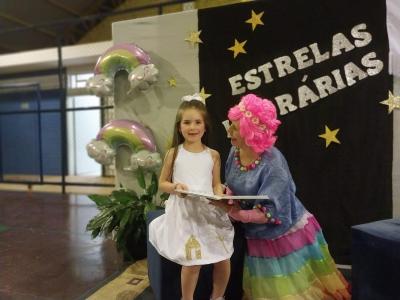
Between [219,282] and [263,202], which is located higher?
[263,202]

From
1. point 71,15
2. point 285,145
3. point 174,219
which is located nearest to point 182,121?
point 174,219

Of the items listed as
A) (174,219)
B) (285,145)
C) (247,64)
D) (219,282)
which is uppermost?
(247,64)

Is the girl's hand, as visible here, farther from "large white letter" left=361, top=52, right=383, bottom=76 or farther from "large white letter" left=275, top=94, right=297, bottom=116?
"large white letter" left=361, top=52, right=383, bottom=76

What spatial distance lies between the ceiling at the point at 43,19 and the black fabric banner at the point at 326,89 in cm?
582

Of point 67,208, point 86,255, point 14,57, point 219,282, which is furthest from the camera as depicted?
point 14,57

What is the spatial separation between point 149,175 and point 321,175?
1.57 meters

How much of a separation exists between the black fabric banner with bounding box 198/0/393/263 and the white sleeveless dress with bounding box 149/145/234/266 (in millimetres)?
1252

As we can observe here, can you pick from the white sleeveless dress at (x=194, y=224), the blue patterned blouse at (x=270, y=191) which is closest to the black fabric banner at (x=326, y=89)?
the blue patterned blouse at (x=270, y=191)

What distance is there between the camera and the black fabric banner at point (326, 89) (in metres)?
2.66

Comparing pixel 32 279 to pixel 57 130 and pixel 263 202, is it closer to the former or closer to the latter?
pixel 263 202

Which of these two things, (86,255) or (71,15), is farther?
(71,15)

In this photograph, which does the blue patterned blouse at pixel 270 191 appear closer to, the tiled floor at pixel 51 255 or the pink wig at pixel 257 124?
the pink wig at pixel 257 124

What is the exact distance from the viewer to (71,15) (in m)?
8.57

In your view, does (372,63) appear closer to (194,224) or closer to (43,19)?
(194,224)
